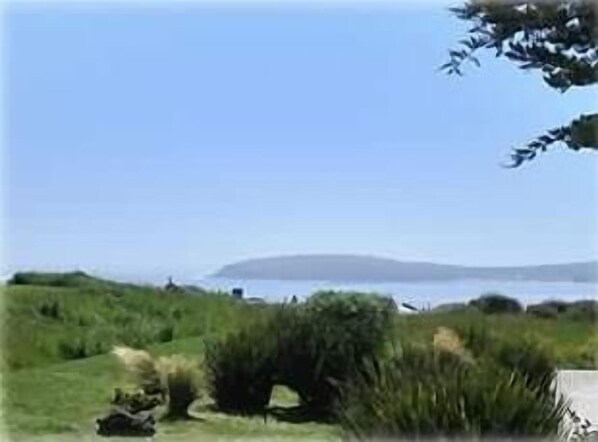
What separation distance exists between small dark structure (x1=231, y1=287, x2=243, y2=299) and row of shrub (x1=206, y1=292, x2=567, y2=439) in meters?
0.06

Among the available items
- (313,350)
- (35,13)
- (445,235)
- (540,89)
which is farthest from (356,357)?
(35,13)

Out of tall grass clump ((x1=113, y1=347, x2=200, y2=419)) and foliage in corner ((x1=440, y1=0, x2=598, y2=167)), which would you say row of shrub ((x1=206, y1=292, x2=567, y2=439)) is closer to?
tall grass clump ((x1=113, y1=347, x2=200, y2=419))

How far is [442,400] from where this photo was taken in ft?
7.51

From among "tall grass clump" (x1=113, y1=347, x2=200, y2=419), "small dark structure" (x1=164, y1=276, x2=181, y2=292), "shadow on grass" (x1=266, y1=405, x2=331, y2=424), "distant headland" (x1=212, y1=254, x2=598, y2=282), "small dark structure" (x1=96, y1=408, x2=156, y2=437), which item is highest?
"distant headland" (x1=212, y1=254, x2=598, y2=282)

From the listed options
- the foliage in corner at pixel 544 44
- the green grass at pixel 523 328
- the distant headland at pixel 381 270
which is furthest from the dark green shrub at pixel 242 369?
the foliage in corner at pixel 544 44

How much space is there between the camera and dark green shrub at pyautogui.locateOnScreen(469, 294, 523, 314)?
2.32m

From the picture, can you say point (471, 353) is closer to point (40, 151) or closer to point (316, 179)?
point (316, 179)

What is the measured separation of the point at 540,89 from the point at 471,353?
49 centimetres

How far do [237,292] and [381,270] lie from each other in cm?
26

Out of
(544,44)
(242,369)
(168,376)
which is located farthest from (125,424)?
(544,44)

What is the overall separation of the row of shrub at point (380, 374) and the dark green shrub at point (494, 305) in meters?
0.04

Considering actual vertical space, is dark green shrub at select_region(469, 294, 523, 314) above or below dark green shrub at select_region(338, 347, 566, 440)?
above

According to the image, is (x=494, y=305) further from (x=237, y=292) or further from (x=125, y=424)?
(x=125, y=424)

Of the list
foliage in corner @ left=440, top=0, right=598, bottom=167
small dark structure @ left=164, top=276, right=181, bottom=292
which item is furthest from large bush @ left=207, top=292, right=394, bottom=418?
foliage in corner @ left=440, top=0, right=598, bottom=167
